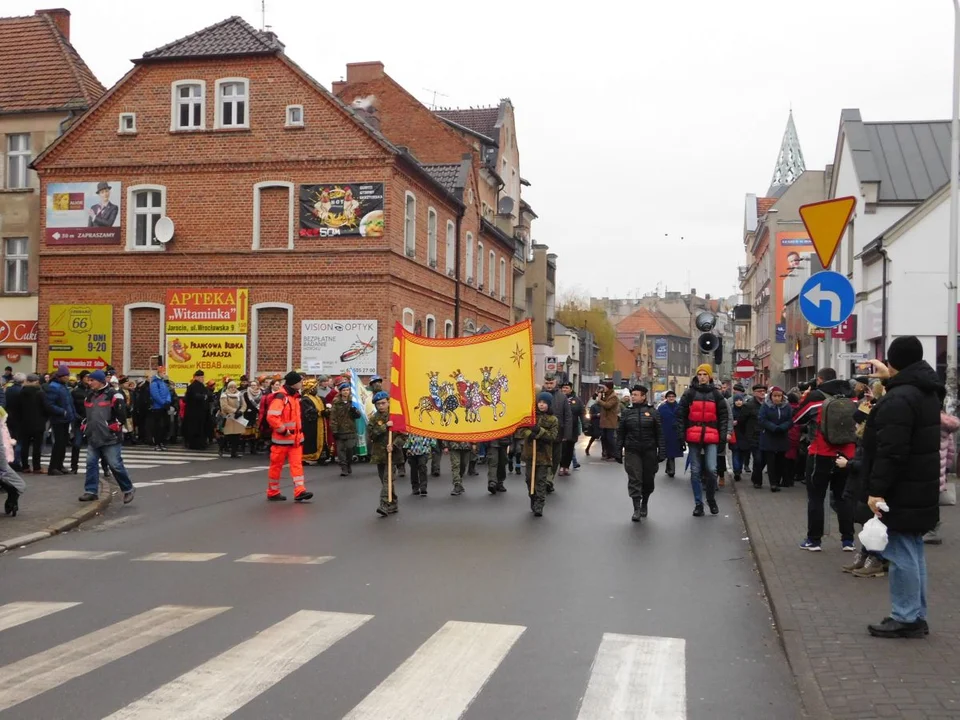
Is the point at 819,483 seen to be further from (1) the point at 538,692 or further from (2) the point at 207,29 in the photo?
(2) the point at 207,29

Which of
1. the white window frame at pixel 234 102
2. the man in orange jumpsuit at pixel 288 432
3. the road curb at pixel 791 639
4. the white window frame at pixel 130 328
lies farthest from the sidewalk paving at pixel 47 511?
the white window frame at pixel 234 102

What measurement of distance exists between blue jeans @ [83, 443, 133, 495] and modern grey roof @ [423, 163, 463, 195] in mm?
23799

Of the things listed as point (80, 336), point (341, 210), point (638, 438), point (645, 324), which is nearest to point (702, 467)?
point (638, 438)

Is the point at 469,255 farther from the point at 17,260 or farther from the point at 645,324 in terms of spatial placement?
the point at 645,324

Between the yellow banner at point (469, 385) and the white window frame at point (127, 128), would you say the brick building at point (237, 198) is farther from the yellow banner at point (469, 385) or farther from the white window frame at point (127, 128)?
the yellow banner at point (469, 385)

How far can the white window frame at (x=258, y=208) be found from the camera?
98.7 ft

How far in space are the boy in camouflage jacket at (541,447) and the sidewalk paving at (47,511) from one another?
566 cm

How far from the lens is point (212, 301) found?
30547 millimetres

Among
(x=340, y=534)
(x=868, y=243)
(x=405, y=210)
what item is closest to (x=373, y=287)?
(x=405, y=210)

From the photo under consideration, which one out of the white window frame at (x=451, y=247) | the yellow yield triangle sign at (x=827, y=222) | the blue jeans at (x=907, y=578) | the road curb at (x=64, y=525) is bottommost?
the road curb at (x=64, y=525)

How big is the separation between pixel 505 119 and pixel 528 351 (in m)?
40.8

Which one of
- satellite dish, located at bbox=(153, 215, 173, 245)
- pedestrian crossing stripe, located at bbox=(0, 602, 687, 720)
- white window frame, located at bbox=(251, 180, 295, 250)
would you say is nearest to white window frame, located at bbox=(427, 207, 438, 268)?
white window frame, located at bbox=(251, 180, 295, 250)

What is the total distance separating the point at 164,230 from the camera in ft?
101

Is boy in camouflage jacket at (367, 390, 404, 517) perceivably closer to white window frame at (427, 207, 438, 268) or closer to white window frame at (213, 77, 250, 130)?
white window frame at (213, 77, 250, 130)
